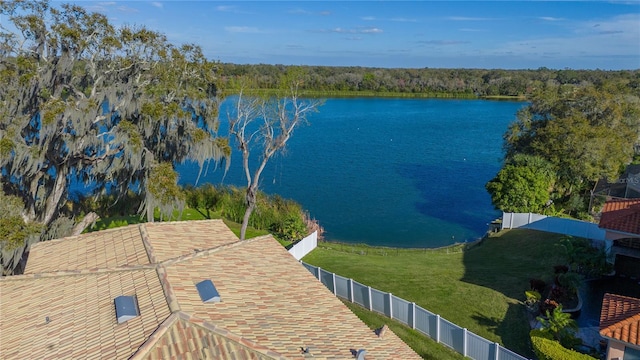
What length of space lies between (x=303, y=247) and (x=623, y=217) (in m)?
12.9

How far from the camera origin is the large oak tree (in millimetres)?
17844

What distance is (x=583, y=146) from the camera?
31641mm

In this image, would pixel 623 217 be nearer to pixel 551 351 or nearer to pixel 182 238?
pixel 551 351

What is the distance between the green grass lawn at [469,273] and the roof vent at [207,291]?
8520 mm

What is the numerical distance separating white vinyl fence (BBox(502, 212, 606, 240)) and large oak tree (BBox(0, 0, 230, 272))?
15977 mm

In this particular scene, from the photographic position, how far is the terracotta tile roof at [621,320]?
11.9m

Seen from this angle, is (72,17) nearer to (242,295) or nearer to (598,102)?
(242,295)

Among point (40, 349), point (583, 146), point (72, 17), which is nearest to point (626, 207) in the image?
point (583, 146)

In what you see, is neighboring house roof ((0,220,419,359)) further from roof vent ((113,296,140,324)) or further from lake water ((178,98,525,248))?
lake water ((178,98,525,248))

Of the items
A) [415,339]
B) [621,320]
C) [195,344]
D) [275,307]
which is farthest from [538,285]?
[195,344]

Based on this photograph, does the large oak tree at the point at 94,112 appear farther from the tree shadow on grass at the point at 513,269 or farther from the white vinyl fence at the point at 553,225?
the white vinyl fence at the point at 553,225

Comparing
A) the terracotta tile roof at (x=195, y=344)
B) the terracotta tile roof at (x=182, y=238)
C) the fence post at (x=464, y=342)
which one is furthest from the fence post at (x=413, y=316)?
the terracotta tile roof at (x=195, y=344)

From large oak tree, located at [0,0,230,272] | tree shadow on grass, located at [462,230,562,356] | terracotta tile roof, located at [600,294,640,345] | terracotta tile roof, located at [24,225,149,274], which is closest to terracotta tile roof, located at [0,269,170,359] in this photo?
terracotta tile roof, located at [24,225,149,274]

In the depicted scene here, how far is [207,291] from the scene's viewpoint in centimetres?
1055
